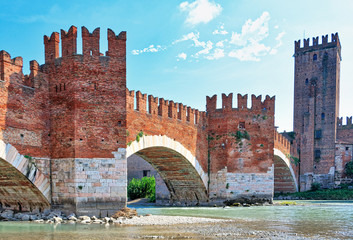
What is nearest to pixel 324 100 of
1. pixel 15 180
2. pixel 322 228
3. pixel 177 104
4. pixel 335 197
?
pixel 335 197

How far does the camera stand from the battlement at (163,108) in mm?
16370

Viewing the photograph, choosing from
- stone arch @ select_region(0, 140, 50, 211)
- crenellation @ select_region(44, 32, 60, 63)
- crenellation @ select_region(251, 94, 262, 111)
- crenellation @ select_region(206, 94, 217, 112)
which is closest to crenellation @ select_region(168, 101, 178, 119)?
crenellation @ select_region(206, 94, 217, 112)

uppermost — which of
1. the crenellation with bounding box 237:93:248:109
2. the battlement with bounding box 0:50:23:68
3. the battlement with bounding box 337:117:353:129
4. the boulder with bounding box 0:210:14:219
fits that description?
the battlement with bounding box 0:50:23:68

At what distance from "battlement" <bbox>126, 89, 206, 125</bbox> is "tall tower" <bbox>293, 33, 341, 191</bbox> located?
18575mm

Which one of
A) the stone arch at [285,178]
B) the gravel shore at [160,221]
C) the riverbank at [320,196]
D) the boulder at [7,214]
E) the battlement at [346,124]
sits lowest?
the riverbank at [320,196]

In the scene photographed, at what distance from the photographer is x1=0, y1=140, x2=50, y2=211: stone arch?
1202 cm

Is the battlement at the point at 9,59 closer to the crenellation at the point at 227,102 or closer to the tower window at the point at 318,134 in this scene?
the crenellation at the point at 227,102

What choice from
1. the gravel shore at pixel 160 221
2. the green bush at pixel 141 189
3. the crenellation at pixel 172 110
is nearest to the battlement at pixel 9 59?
the gravel shore at pixel 160 221

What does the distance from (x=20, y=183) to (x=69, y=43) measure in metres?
4.42

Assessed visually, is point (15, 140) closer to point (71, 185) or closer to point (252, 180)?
point (71, 185)

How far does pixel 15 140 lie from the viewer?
12227mm

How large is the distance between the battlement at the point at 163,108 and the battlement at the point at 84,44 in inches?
95.8

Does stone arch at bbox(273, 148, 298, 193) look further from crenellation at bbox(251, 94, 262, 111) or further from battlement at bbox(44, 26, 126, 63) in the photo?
battlement at bbox(44, 26, 126, 63)

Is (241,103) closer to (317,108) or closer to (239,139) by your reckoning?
(239,139)
